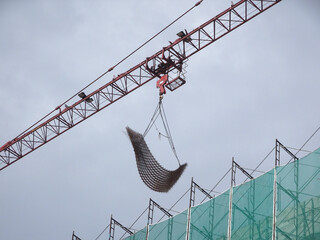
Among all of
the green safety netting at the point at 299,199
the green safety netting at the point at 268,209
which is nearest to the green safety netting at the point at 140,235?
the green safety netting at the point at 268,209

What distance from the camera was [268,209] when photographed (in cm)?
3031

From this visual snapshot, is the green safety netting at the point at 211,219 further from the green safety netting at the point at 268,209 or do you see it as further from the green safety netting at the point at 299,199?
the green safety netting at the point at 299,199

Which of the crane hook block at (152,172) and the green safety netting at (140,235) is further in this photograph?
the green safety netting at (140,235)

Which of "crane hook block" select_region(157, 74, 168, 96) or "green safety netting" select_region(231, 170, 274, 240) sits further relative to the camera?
"crane hook block" select_region(157, 74, 168, 96)

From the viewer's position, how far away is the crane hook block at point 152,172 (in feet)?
103

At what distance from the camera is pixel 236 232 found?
102 ft

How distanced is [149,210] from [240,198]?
25.9ft

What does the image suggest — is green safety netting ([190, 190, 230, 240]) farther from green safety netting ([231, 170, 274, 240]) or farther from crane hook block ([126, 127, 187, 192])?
crane hook block ([126, 127, 187, 192])

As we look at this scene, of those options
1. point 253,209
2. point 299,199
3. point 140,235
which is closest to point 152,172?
point 253,209

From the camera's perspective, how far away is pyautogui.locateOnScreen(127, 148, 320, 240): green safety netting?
28750 millimetres

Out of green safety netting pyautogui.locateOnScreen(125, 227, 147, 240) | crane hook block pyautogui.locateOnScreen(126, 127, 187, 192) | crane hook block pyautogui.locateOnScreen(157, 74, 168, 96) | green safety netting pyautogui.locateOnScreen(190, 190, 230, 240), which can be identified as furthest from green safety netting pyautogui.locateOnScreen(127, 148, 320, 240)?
crane hook block pyautogui.locateOnScreen(157, 74, 168, 96)

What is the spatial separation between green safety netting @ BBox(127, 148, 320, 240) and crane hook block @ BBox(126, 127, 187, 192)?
2.96 m

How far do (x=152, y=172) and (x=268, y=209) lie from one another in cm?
517

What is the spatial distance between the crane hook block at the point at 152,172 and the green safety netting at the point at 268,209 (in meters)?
2.96
